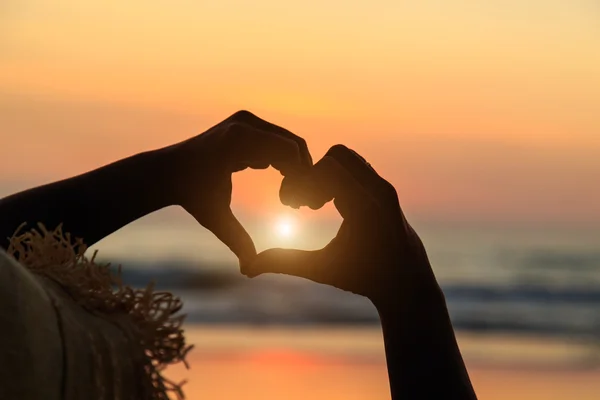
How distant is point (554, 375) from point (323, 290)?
200 inches

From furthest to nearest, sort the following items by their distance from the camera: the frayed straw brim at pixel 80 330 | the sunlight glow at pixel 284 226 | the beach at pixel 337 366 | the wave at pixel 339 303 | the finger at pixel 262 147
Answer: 1. the wave at pixel 339 303
2. the sunlight glow at pixel 284 226
3. the beach at pixel 337 366
4. the finger at pixel 262 147
5. the frayed straw brim at pixel 80 330

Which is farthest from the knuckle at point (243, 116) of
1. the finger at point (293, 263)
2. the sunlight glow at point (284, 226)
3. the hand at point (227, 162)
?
the sunlight glow at point (284, 226)

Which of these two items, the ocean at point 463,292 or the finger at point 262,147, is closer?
the finger at point 262,147

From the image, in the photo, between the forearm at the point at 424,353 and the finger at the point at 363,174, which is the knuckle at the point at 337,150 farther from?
the forearm at the point at 424,353

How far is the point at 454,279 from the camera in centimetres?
1552

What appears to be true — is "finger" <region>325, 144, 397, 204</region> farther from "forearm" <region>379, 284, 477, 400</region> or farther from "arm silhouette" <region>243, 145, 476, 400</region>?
"forearm" <region>379, 284, 477, 400</region>

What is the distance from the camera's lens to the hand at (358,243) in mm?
2023

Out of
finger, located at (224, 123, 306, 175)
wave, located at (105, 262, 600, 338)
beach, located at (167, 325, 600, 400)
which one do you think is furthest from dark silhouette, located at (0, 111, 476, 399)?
wave, located at (105, 262, 600, 338)

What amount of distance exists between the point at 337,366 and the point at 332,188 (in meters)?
5.67

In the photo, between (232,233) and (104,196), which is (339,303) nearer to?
(232,233)

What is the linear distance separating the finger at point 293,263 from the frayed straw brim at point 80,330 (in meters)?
0.51

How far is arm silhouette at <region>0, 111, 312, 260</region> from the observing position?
6.54 ft

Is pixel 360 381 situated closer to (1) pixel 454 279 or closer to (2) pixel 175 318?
(2) pixel 175 318

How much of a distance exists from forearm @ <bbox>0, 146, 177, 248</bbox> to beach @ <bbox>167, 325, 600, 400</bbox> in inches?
156
